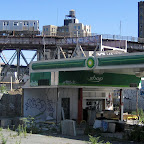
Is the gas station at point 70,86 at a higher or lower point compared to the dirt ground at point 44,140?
higher

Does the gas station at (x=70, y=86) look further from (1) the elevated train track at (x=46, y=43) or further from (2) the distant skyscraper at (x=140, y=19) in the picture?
(2) the distant skyscraper at (x=140, y=19)

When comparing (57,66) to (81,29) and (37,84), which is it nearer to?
(37,84)

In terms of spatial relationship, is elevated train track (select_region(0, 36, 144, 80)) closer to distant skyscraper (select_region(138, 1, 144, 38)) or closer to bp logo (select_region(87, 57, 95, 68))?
distant skyscraper (select_region(138, 1, 144, 38))

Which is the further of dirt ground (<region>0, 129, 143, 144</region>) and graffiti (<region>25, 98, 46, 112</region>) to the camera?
graffiti (<region>25, 98, 46, 112</region>)

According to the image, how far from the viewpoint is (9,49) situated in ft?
292

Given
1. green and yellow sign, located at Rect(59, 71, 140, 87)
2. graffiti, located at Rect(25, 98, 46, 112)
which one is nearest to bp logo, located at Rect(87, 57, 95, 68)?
green and yellow sign, located at Rect(59, 71, 140, 87)

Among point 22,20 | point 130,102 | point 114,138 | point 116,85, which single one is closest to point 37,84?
point 116,85

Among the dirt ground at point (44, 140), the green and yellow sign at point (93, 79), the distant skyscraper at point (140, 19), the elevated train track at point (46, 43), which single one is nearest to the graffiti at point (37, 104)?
the green and yellow sign at point (93, 79)

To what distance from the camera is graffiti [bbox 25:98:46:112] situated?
23094 mm

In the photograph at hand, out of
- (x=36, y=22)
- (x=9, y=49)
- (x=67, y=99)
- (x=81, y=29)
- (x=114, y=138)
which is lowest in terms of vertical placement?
(x=114, y=138)

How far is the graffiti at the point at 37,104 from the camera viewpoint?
75.8 ft

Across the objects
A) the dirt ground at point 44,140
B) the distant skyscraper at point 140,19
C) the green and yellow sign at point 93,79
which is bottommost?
the dirt ground at point 44,140

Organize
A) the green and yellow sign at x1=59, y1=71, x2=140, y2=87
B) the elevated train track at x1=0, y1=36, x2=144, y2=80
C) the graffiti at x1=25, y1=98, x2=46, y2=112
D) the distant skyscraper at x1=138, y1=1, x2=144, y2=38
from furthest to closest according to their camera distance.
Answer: the distant skyscraper at x1=138, y1=1, x2=144, y2=38 < the elevated train track at x1=0, y1=36, x2=144, y2=80 < the graffiti at x1=25, y1=98, x2=46, y2=112 < the green and yellow sign at x1=59, y1=71, x2=140, y2=87

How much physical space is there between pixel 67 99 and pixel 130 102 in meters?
17.3
